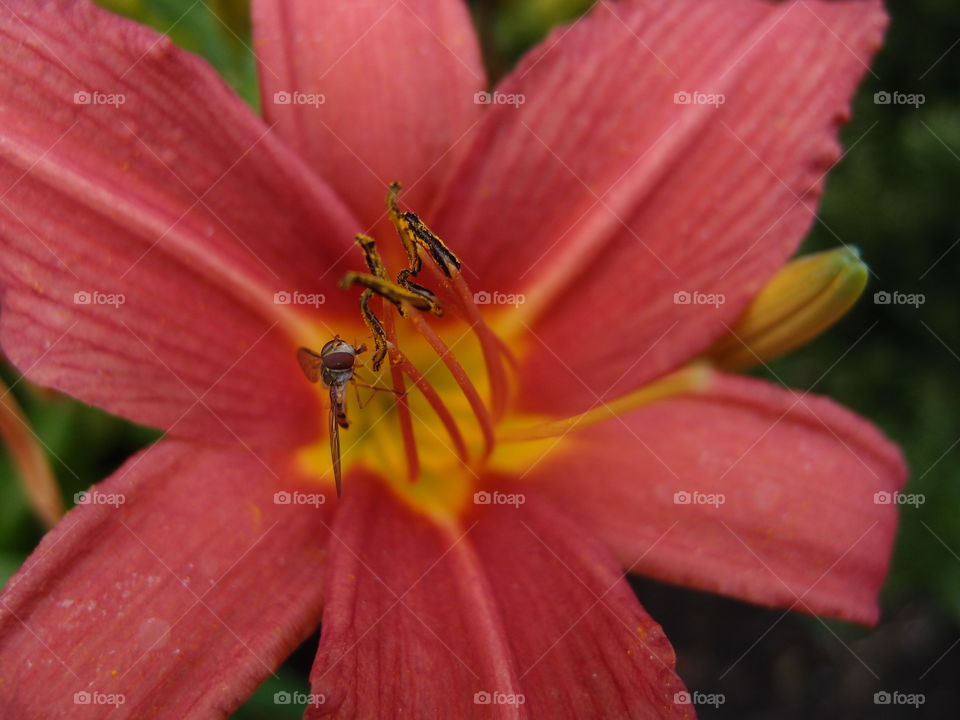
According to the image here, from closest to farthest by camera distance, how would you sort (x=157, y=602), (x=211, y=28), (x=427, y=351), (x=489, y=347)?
(x=157, y=602) < (x=489, y=347) < (x=427, y=351) < (x=211, y=28)

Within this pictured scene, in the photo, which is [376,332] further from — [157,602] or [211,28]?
[211,28]

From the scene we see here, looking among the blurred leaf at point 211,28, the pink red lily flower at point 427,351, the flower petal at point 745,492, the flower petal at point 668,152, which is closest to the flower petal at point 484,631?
the pink red lily flower at point 427,351

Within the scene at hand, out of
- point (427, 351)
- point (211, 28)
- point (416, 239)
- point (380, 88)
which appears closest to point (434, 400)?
point (416, 239)

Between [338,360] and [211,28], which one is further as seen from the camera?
[211,28]

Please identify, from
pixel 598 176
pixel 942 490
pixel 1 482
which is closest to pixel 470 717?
pixel 598 176

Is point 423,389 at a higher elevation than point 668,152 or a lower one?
lower

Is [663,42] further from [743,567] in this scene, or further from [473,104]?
[743,567]

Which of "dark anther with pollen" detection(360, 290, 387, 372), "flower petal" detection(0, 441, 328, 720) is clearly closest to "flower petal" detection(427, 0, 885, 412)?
"dark anther with pollen" detection(360, 290, 387, 372)

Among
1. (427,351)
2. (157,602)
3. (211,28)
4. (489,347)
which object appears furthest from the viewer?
(211,28)
